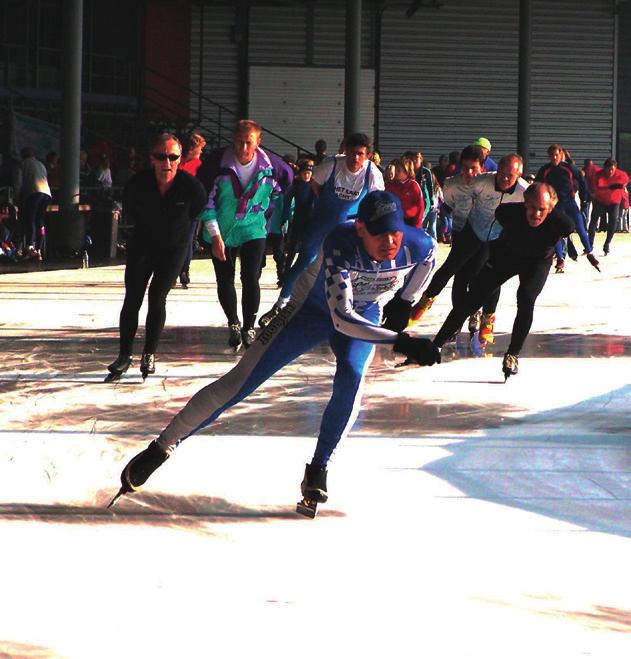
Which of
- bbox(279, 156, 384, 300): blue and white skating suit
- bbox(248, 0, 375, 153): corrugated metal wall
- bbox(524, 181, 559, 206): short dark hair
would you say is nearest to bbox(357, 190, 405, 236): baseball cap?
bbox(524, 181, 559, 206): short dark hair

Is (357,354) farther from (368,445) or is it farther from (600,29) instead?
(600,29)

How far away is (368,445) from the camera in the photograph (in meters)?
8.16

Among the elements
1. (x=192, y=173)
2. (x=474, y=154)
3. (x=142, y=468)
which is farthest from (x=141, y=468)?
(x=192, y=173)

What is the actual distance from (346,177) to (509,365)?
199 centimetres

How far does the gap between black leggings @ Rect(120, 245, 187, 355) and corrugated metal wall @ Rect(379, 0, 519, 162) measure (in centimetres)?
2968

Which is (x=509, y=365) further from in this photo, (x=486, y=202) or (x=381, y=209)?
(x=381, y=209)

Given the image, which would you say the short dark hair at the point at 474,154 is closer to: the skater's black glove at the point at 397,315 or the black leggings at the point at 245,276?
the black leggings at the point at 245,276

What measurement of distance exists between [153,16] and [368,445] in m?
31.0

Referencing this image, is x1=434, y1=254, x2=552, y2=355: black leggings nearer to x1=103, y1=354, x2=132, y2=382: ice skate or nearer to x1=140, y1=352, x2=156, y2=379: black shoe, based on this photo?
x1=140, y1=352, x2=156, y2=379: black shoe

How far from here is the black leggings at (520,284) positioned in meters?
10.7

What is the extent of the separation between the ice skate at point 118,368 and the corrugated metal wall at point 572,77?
30.9 metres

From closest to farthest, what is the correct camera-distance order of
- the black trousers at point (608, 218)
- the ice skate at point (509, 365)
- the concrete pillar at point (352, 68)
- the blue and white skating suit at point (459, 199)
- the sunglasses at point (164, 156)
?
1. the sunglasses at point (164, 156)
2. the ice skate at point (509, 365)
3. the blue and white skating suit at point (459, 199)
4. the black trousers at point (608, 218)
5. the concrete pillar at point (352, 68)

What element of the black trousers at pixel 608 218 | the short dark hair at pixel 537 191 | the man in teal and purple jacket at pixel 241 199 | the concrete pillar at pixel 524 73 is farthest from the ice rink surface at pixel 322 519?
the concrete pillar at pixel 524 73

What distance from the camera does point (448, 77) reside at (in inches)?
1585
